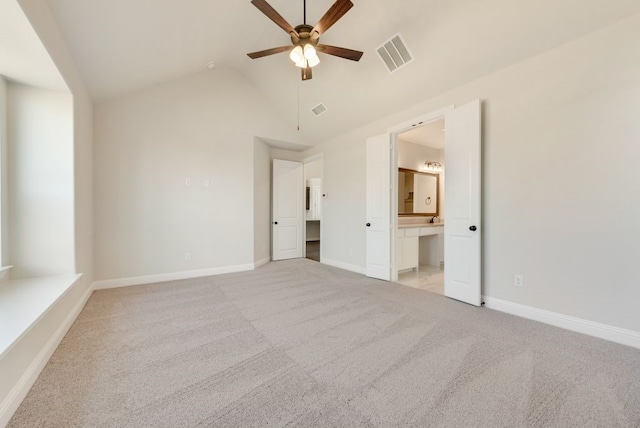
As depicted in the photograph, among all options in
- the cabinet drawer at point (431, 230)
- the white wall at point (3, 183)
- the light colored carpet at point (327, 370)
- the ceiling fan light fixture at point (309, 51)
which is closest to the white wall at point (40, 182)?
the white wall at point (3, 183)

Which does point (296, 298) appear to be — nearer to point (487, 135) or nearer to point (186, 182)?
point (186, 182)

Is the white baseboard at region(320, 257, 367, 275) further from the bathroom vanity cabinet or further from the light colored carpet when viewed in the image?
the light colored carpet

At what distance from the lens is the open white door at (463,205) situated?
9.45ft

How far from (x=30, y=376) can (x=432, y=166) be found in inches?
264

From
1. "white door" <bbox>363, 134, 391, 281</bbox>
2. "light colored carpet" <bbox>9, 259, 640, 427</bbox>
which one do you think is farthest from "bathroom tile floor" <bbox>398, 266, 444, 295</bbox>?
"light colored carpet" <bbox>9, 259, 640, 427</bbox>

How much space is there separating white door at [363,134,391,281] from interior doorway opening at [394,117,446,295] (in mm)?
217

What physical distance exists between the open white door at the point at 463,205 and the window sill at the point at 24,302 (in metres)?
3.81

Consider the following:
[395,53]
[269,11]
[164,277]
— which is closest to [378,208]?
[395,53]

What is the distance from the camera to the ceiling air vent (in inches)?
175

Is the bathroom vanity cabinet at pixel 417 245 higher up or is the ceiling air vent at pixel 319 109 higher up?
the ceiling air vent at pixel 319 109

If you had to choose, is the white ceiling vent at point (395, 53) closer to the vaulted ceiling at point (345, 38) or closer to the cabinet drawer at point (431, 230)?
the vaulted ceiling at point (345, 38)

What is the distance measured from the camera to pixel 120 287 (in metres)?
3.68

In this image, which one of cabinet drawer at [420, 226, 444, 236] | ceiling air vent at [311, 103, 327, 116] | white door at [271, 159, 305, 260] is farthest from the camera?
white door at [271, 159, 305, 260]

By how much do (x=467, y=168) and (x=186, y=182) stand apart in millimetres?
4247
